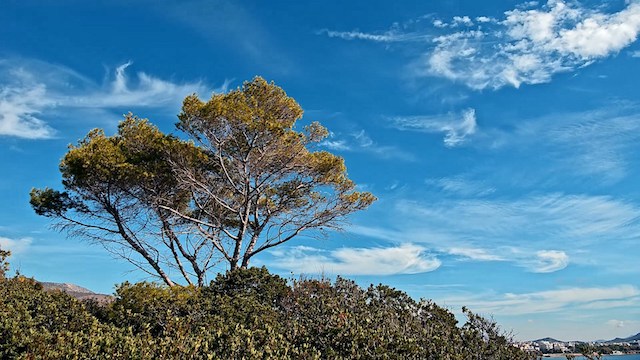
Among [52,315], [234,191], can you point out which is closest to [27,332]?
[52,315]

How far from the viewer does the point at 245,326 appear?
8.34 metres

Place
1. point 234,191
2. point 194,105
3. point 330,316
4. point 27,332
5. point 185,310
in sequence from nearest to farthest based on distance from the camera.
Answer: point 27,332 → point 330,316 → point 185,310 → point 194,105 → point 234,191

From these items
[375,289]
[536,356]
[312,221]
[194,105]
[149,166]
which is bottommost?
[536,356]

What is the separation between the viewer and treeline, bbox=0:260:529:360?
6336 mm

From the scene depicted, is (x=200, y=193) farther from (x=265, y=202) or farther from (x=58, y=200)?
(x=58, y=200)

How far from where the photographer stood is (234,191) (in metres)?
16.7

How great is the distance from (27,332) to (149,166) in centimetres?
901

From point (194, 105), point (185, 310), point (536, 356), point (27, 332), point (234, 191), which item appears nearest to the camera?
point (27, 332)

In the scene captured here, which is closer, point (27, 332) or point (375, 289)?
point (27, 332)

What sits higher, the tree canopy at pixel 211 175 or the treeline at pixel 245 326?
the tree canopy at pixel 211 175

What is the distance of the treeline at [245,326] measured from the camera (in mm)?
6336

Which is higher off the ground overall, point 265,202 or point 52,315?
point 265,202

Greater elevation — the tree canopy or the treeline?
the tree canopy

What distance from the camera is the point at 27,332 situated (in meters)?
7.11
